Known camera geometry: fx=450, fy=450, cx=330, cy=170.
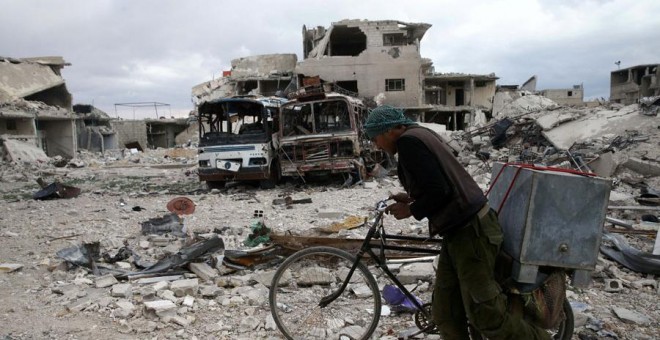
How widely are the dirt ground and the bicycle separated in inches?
8.4

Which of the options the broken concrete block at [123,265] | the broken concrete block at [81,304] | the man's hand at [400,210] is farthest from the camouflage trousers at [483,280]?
the broken concrete block at [123,265]

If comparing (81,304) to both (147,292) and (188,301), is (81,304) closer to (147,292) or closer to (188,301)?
(147,292)

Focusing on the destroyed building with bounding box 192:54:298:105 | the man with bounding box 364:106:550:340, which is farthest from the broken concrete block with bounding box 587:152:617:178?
the destroyed building with bounding box 192:54:298:105

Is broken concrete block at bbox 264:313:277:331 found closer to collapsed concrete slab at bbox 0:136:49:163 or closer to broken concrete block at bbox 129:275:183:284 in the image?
broken concrete block at bbox 129:275:183:284

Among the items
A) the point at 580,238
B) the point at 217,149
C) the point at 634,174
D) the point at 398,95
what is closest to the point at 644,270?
the point at 580,238

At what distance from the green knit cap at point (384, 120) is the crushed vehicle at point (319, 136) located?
833 centimetres

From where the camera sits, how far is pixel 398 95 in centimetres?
3353

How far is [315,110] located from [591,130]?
31.4ft

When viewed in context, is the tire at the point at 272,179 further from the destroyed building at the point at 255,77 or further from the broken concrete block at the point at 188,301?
the destroyed building at the point at 255,77

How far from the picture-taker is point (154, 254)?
5.34 meters

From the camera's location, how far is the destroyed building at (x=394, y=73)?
32938mm

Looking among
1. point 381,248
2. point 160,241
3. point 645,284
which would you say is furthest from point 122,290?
point 645,284

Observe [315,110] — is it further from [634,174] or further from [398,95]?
[398,95]

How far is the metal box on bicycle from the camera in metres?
2.29
